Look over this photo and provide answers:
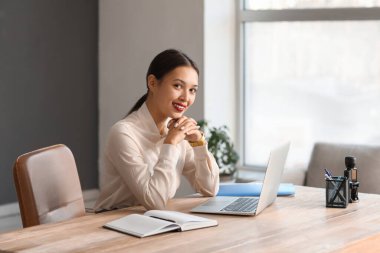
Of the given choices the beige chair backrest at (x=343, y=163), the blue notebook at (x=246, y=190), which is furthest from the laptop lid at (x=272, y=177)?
the beige chair backrest at (x=343, y=163)

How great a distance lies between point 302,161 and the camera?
5.17m

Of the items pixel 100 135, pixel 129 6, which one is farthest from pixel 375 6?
pixel 100 135

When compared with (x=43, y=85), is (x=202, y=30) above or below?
above

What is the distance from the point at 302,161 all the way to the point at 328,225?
234 cm

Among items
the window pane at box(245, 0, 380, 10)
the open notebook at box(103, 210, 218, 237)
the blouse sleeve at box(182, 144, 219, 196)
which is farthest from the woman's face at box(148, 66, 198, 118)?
the window pane at box(245, 0, 380, 10)

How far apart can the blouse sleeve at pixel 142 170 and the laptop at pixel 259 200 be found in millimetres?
152

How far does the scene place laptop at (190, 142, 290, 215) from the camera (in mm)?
2977

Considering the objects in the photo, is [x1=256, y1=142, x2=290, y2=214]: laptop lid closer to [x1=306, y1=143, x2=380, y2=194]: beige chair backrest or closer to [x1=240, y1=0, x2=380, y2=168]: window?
[x1=306, y1=143, x2=380, y2=194]: beige chair backrest

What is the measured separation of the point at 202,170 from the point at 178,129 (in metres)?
0.26

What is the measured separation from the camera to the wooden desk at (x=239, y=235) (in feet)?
8.20

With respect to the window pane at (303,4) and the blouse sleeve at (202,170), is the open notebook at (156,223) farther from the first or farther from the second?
the window pane at (303,4)

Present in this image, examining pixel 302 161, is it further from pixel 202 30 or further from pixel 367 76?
pixel 202 30

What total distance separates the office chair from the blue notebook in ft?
2.01

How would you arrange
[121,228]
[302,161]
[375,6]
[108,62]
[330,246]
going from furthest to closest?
1. [108,62]
2. [302,161]
3. [375,6]
4. [121,228]
5. [330,246]
